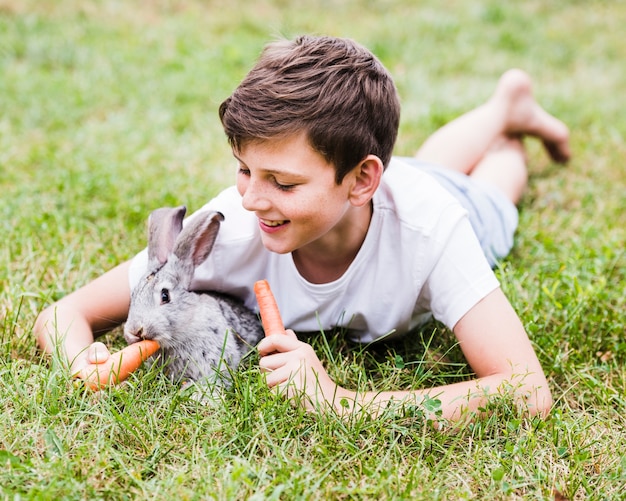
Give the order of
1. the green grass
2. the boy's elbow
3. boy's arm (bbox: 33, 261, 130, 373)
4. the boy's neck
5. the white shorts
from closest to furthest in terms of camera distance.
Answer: the green grass
the boy's elbow
boy's arm (bbox: 33, 261, 130, 373)
the boy's neck
the white shorts

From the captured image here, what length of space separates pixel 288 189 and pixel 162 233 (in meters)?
0.53

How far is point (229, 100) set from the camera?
245 centimetres

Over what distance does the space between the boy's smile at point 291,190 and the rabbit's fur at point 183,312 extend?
9.2 inches

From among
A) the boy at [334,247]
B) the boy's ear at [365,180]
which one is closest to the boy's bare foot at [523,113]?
the boy at [334,247]

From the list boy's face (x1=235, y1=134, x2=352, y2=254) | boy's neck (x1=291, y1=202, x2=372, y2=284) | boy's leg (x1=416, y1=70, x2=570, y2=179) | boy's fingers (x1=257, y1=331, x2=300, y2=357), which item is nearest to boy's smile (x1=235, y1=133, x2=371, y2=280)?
boy's face (x1=235, y1=134, x2=352, y2=254)

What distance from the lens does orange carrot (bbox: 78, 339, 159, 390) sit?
2.30 meters

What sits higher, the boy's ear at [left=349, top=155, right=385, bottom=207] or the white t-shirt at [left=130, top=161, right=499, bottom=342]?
the boy's ear at [left=349, top=155, right=385, bottom=207]

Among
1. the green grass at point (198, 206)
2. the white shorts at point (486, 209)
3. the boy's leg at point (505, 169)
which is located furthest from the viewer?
the boy's leg at point (505, 169)

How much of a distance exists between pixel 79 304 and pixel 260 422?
918 mm

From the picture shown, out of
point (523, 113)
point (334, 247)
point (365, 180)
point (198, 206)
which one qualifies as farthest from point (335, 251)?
point (523, 113)

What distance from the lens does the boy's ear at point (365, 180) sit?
2.48 meters

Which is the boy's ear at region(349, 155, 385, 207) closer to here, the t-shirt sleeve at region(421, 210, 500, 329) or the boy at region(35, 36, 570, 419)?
the boy at region(35, 36, 570, 419)

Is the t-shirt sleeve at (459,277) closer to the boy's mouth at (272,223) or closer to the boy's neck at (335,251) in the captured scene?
the boy's neck at (335,251)

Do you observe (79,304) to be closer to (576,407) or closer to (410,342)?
(410,342)
